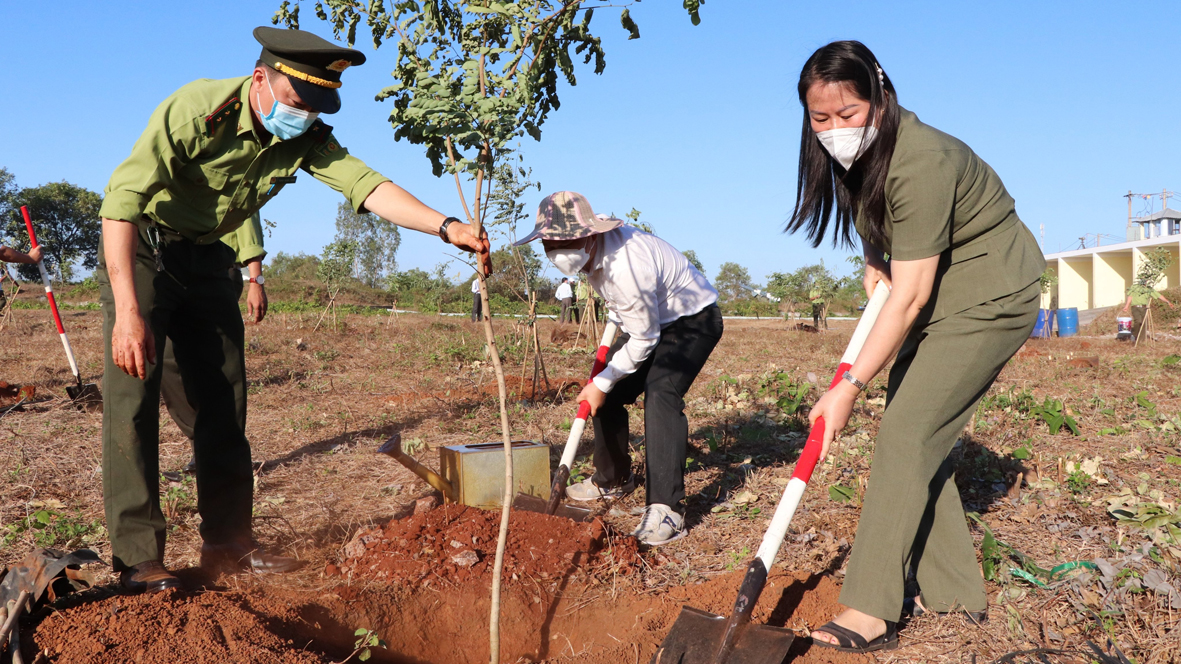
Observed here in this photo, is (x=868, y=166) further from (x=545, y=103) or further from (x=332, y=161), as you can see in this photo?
(x=332, y=161)

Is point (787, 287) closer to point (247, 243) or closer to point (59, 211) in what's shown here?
point (247, 243)

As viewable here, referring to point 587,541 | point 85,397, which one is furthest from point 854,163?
point 85,397

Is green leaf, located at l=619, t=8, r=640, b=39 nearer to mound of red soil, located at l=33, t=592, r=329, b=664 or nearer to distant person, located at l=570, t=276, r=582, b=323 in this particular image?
mound of red soil, located at l=33, t=592, r=329, b=664

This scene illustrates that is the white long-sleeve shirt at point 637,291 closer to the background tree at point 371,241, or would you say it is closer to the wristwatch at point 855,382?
the wristwatch at point 855,382

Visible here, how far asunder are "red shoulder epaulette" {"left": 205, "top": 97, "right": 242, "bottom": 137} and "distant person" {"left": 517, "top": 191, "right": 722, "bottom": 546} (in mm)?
1092

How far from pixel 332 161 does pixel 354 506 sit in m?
1.76

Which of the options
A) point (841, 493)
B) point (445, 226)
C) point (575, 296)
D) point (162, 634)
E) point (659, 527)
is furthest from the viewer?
point (575, 296)

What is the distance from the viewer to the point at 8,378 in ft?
24.8

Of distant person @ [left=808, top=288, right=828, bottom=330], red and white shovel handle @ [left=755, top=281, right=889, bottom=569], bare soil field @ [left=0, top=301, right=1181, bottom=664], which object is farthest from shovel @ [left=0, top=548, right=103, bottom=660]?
distant person @ [left=808, top=288, right=828, bottom=330]

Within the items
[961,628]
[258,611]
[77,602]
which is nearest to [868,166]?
[961,628]

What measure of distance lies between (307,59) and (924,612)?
2597 mm

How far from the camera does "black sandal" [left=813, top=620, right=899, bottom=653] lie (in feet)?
6.79

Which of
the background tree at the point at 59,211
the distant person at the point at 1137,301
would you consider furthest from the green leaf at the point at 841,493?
the background tree at the point at 59,211

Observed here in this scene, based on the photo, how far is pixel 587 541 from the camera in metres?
2.86
